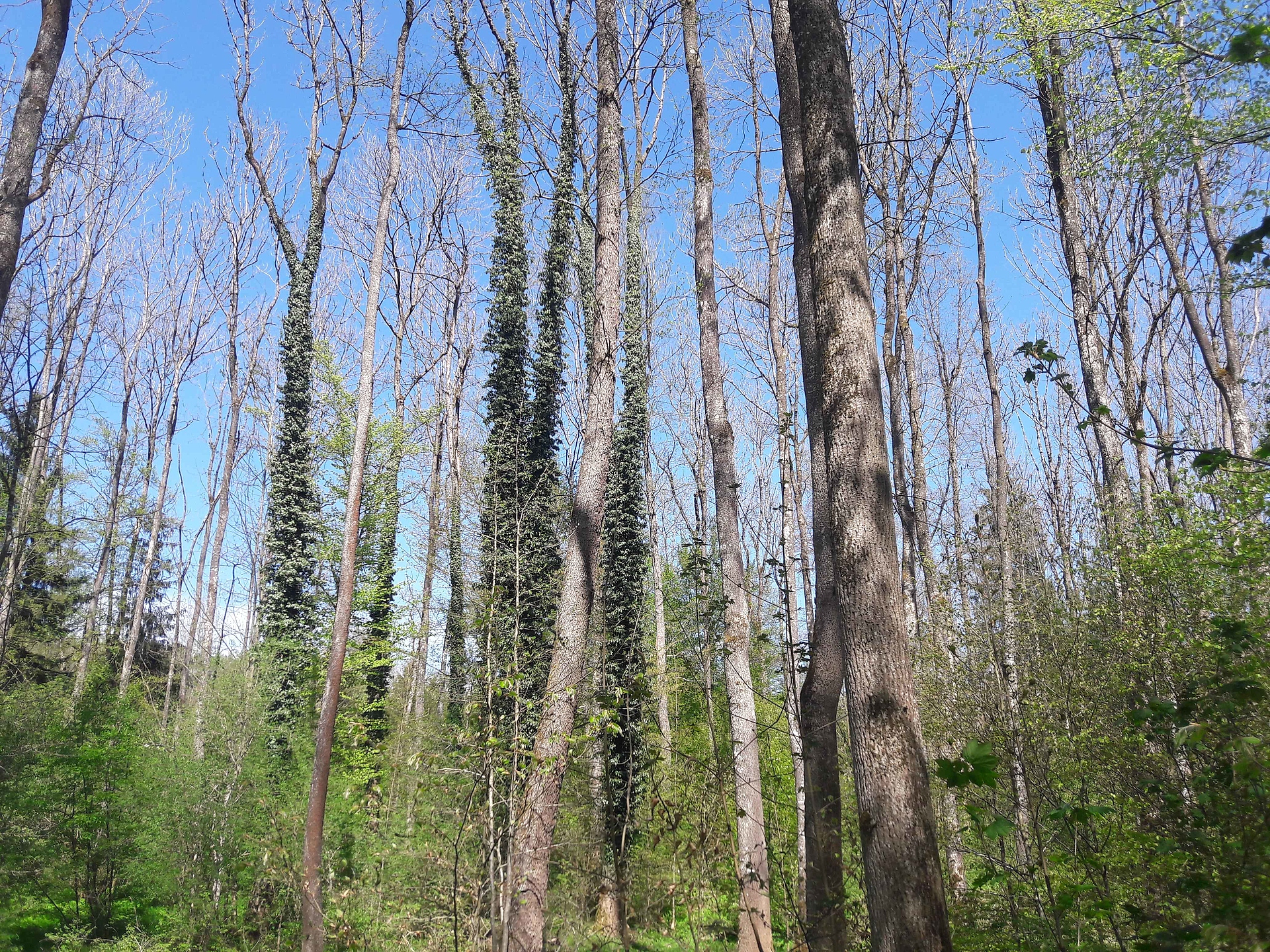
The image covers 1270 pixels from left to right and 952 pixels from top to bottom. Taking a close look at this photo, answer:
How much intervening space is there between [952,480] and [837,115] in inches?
712

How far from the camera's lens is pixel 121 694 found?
14.5 meters

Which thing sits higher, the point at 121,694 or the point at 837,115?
the point at 837,115

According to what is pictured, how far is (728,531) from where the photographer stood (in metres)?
7.62

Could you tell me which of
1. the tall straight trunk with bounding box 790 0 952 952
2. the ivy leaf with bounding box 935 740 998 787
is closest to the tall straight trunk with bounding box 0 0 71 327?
the tall straight trunk with bounding box 790 0 952 952

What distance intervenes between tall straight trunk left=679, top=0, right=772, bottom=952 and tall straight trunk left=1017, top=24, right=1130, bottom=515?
3.67 metres

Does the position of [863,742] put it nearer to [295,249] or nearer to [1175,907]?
[1175,907]

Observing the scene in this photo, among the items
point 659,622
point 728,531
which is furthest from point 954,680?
point 659,622

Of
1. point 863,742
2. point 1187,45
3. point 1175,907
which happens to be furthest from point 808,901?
point 1187,45

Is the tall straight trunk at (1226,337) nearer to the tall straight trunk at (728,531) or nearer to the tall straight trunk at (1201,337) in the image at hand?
the tall straight trunk at (1201,337)

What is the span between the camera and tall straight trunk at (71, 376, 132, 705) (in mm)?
19344

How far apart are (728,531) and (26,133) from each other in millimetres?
7051

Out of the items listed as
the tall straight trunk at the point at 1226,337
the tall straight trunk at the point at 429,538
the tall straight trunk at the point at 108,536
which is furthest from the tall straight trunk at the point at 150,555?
the tall straight trunk at the point at 1226,337

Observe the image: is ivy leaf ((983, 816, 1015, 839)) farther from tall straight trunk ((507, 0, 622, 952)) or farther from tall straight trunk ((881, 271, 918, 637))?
tall straight trunk ((881, 271, 918, 637))

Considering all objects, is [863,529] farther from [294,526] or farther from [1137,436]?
[294,526]
